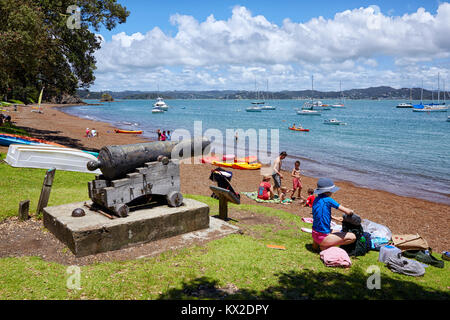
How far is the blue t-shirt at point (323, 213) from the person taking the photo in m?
6.35

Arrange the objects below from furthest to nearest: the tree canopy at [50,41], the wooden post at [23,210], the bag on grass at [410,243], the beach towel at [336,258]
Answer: the tree canopy at [50,41] → the wooden post at [23,210] → the bag on grass at [410,243] → the beach towel at [336,258]

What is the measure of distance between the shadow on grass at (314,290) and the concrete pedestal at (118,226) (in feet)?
6.18

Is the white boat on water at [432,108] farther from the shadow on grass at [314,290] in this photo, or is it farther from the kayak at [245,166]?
the shadow on grass at [314,290]

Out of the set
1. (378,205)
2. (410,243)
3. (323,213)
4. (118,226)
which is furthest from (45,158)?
(378,205)

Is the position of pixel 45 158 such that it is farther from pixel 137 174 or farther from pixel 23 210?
pixel 137 174

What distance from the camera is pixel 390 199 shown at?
16922 mm

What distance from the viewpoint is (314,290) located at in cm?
512

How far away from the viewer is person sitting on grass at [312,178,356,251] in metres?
6.37

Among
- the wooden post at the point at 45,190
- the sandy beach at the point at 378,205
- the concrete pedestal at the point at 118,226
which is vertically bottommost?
the sandy beach at the point at 378,205

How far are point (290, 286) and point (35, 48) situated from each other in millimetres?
16971

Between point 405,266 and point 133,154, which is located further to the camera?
point 133,154

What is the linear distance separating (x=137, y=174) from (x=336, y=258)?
3969 millimetres

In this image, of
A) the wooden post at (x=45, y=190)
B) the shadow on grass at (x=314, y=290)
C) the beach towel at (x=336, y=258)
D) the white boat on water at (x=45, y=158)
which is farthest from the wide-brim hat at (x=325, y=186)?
the white boat on water at (x=45, y=158)
